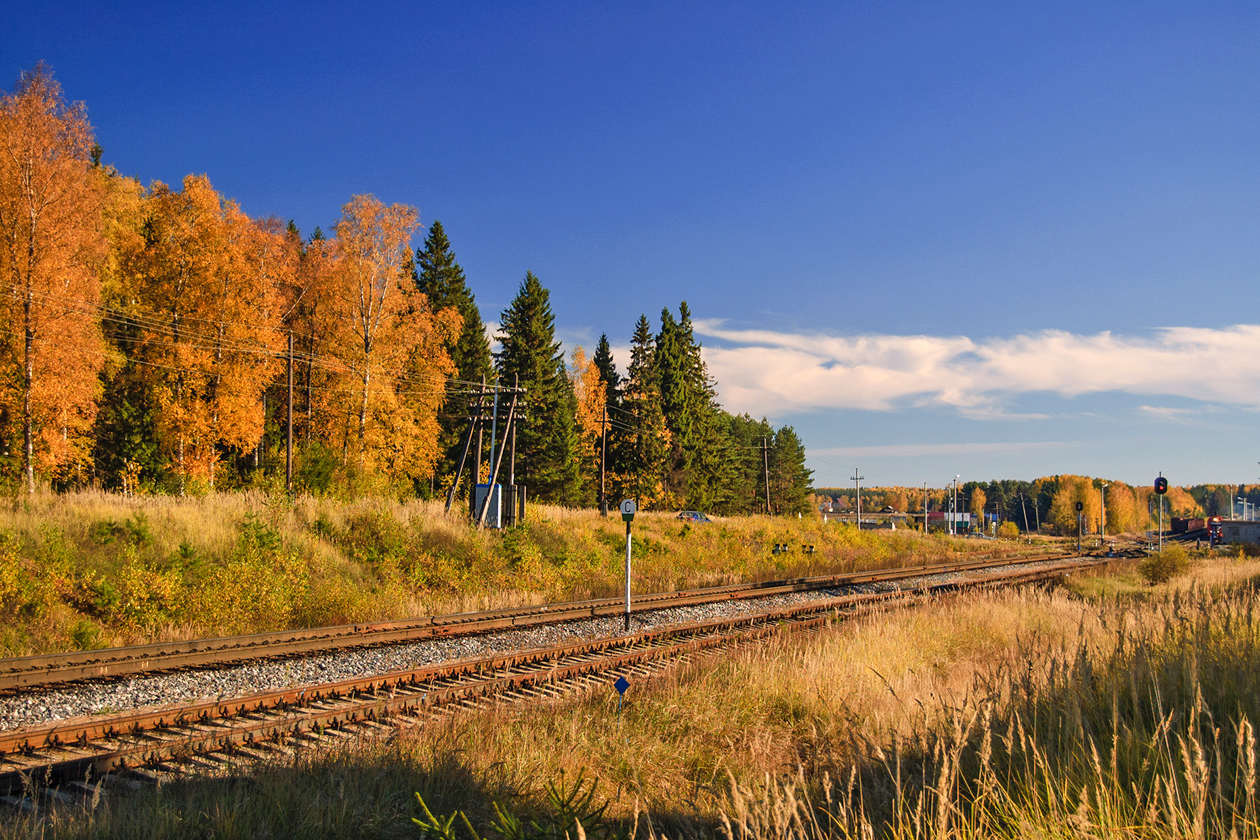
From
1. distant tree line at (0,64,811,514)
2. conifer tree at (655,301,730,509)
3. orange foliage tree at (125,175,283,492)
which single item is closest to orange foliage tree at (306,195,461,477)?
distant tree line at (0,64,811,514)

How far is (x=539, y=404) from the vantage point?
48.1m

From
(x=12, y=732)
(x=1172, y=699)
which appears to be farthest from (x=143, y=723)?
(x=1172, y=699)

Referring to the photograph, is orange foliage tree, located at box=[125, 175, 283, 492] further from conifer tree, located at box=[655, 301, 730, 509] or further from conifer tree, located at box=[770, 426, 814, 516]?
conifer tree, located at box=[770, 426, 814, 516]

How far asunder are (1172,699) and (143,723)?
8.69m

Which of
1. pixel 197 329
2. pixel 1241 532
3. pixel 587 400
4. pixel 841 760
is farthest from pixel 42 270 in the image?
pixel 1241 532

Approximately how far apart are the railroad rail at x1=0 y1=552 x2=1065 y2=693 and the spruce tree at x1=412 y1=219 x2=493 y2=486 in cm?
3084

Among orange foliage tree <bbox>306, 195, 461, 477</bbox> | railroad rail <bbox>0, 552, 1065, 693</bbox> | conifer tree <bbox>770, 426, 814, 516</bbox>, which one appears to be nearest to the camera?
railroad rail <bbox>0, 552, 1065, 693</bbox>

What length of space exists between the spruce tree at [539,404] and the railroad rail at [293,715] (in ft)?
119

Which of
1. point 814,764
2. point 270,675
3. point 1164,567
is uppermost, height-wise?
point 814,764

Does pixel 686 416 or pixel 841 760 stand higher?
pixel 686 416

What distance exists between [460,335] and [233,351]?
58.2 ft

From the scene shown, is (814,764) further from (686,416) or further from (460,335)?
(686,416)

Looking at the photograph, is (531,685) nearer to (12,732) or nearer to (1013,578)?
(12,732)

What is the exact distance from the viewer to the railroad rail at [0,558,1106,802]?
6.08 meters
